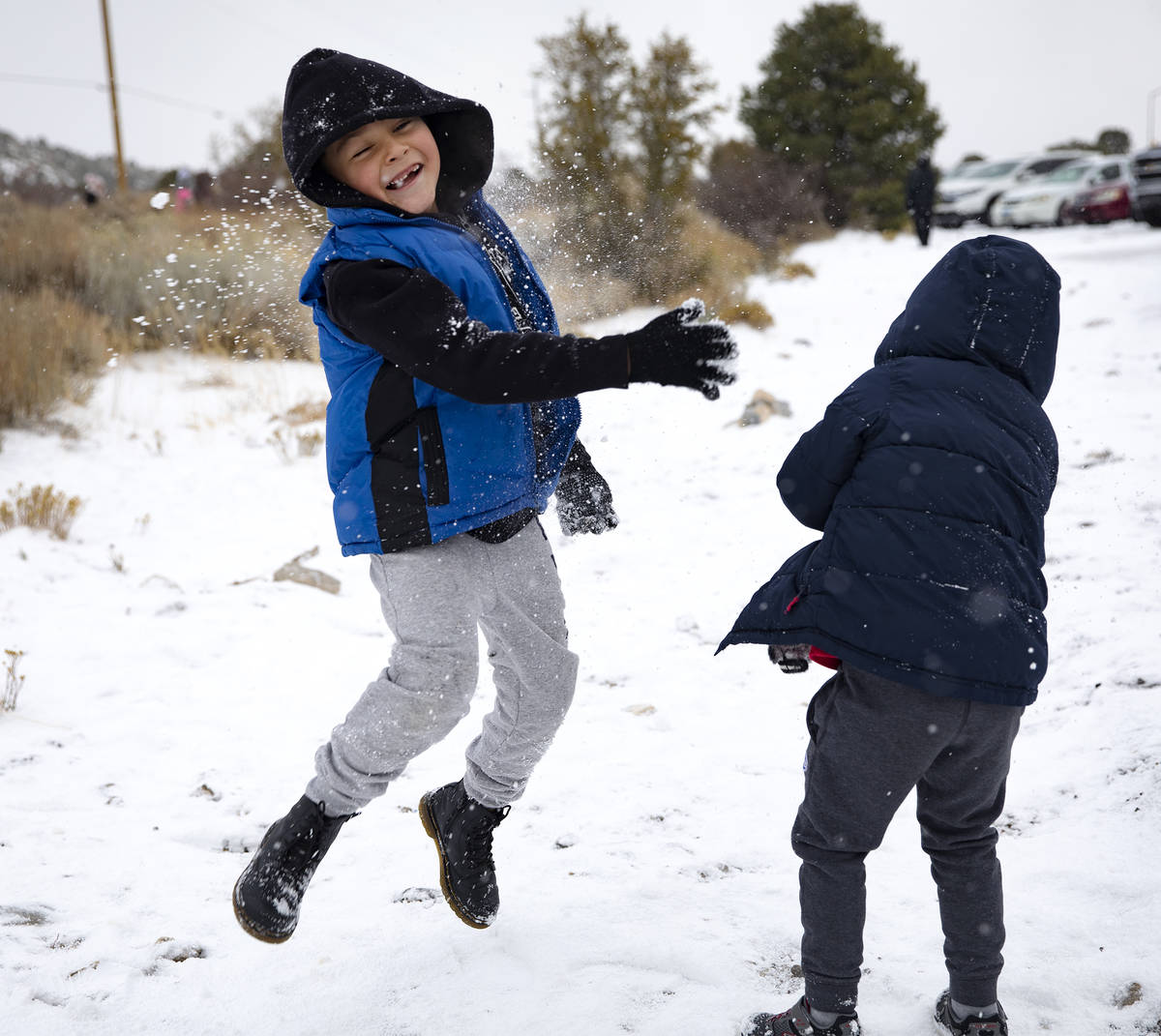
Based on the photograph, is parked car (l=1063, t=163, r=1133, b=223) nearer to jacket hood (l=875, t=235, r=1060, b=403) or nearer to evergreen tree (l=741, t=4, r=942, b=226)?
evergreen tree (l=741, t=4, r=942, b=226)

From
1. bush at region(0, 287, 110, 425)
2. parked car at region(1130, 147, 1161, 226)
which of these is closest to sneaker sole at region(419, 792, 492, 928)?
bush at region(0, 287, 110, 425)

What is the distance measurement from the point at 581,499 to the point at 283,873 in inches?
38.4

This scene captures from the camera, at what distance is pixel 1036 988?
1.85m

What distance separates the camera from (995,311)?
5.27 feet

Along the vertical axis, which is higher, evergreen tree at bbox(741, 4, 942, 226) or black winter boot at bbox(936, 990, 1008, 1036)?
evergreen tree at bbox(741, 4, 942, 226)

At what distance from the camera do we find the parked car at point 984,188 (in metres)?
17.8

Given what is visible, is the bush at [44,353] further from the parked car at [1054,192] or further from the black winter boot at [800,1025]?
the parked car at [1054,192]

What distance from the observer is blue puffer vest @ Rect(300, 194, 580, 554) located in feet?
5.46

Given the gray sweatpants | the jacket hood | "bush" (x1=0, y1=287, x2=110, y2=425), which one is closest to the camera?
the jacket hood

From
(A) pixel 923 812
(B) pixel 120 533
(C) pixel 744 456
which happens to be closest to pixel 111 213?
(B) pixel 120 533

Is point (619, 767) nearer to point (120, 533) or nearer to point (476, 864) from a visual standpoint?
point (476, 864)

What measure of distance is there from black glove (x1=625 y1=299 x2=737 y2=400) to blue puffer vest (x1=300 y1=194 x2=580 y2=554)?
350 mm

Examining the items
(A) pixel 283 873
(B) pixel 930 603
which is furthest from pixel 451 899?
(B) pixel 930 603

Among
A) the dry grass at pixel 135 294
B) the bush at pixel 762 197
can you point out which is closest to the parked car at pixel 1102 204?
the bush at pixel 762 197
